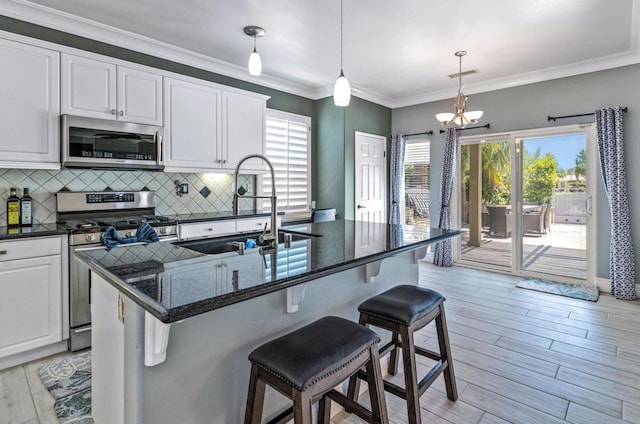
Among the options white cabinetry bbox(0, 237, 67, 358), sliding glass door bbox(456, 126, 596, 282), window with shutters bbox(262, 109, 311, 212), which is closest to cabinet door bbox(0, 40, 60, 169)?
white cabinetry bbox(0, 237, 67, 358)

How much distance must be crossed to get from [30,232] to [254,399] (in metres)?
2.28

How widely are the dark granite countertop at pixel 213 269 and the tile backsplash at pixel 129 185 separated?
1.94 meters

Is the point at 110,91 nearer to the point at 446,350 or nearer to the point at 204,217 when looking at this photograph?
the point at 204,217

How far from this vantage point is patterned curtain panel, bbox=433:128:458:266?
540 cm

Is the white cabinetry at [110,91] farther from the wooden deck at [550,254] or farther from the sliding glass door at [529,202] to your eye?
the wooden deck at [550,254]

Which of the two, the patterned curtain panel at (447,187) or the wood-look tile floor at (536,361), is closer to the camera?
the wood-look tile floor at (536,361)

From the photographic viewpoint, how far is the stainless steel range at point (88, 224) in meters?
2.77

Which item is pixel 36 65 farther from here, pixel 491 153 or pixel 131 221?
pixel 491 153

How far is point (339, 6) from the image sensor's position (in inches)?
115

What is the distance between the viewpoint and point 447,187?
5.46 metres

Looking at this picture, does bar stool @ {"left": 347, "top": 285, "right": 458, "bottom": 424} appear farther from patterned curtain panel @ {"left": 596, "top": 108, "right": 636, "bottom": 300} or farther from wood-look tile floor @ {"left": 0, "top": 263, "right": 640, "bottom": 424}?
patterned curtain panel @ {"left": 596, "top": 108, "right": 636, "bottom": 300}

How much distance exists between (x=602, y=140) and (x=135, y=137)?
511 centimetres

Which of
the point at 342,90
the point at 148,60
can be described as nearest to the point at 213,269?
the point at 342,90

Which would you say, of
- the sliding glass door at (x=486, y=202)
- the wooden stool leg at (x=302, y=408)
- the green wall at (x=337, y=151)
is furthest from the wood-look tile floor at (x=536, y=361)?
the green wall at (x=337, y=151)
